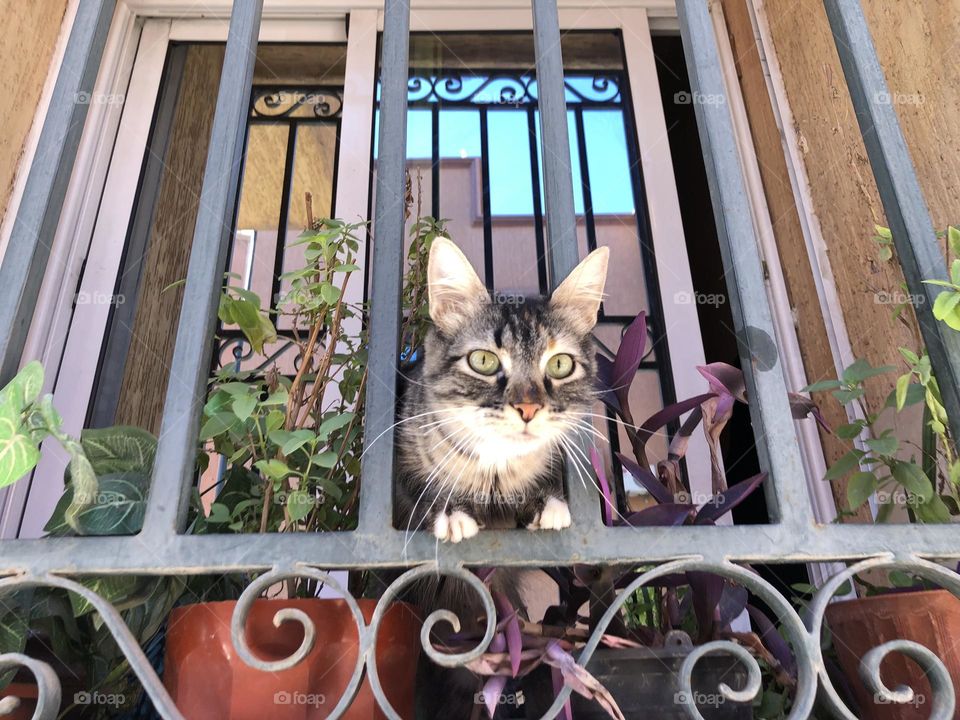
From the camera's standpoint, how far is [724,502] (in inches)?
38.4

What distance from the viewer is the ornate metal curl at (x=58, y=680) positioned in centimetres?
73

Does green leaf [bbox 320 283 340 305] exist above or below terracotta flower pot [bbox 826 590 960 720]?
above

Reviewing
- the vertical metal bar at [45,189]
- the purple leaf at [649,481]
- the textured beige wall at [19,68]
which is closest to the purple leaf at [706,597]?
the purple leaf at [649,481]

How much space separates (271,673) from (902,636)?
88 cm

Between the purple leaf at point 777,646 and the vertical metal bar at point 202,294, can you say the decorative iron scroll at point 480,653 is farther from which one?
the purple leaf at point 777,646

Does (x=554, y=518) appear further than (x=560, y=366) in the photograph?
No

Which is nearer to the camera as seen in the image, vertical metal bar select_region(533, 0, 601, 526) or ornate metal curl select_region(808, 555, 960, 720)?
ornate metal curl select_region(808, 555, 960, 720)

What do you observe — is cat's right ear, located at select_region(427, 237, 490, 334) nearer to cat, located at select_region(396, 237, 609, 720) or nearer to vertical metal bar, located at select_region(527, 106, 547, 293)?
cat, located at select_region(396, 237, 609, 720)

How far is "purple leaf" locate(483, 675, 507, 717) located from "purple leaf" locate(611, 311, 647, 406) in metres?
0.49

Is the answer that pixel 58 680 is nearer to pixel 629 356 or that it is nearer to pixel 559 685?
pixel 559 685

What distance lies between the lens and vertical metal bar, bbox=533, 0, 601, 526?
934 millimetres
